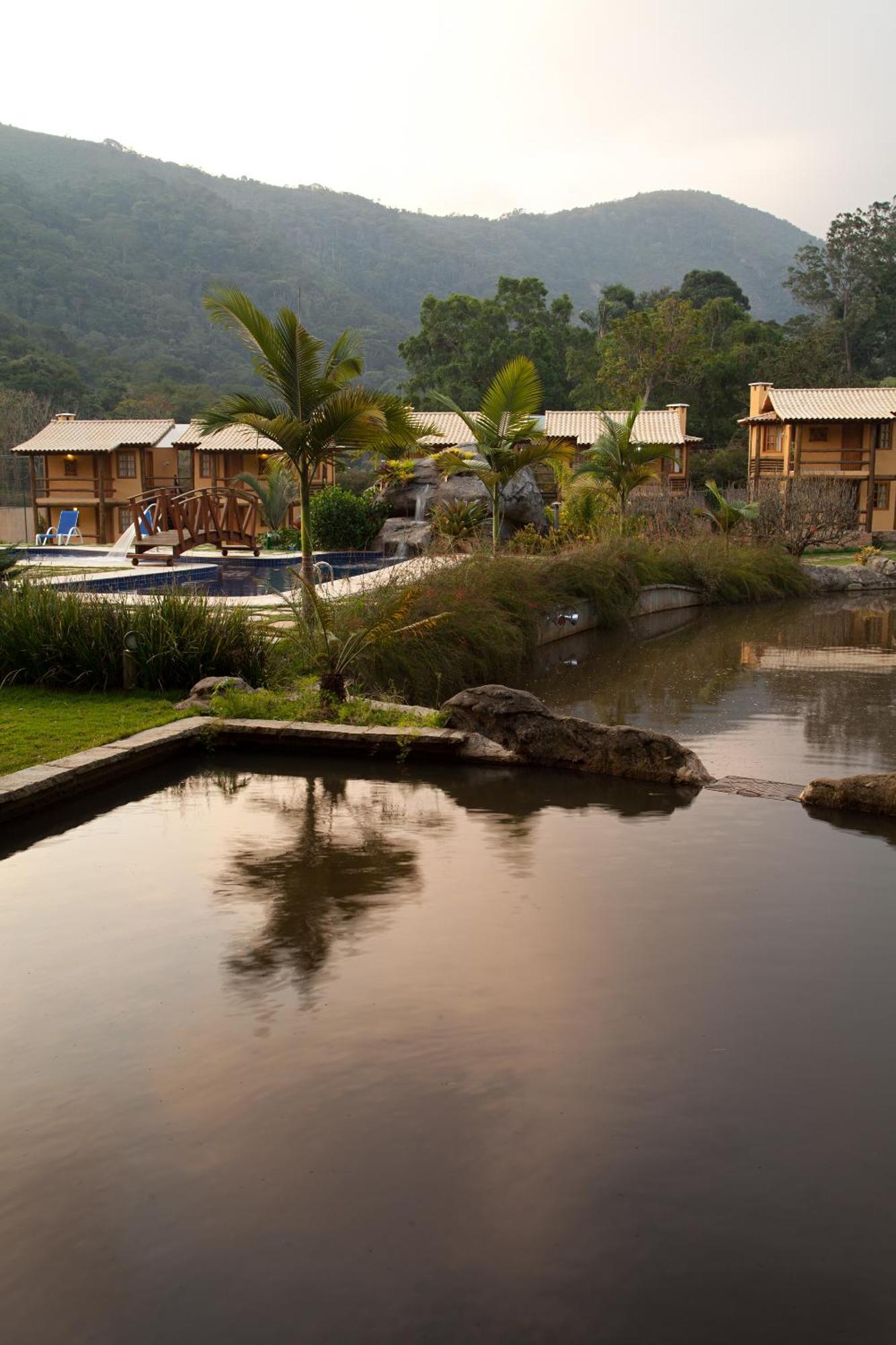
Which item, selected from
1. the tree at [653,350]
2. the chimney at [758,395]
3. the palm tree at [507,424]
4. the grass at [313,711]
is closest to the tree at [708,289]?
the tree at [653,350]

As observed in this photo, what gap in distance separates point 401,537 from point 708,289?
164ft

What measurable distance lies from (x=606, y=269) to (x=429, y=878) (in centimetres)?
11315

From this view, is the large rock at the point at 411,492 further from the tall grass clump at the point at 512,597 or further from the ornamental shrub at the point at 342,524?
the tall grass clump at the point at 512,597

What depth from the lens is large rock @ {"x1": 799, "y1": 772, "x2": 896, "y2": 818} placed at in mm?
6922

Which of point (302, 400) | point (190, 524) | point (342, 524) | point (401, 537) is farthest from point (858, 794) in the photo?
point (342, 524)

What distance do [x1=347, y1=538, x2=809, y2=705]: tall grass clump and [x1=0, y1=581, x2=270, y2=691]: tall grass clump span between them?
1.15 m

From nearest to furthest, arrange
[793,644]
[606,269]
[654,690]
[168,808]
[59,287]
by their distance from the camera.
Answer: [168,808]
[654,690]
[793,644]
[59,287]
[606,269]

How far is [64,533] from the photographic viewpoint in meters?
31.7

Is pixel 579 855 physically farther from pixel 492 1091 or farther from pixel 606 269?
pixel 606 269

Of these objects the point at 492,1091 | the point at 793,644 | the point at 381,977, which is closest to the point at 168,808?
the point at 381,977

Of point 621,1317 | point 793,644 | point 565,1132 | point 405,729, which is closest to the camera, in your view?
point 621,1317

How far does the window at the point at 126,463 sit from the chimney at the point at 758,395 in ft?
69.0

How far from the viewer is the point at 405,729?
8.02 metres

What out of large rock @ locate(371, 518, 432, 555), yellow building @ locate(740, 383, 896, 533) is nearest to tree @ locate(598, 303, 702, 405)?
yellow building @ locate(740, 383, 896, 533)
